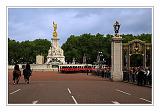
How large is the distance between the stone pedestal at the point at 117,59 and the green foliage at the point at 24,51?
96608 millimetres

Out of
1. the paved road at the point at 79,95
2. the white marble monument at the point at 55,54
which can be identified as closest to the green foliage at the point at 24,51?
the white marble monument at the point at 55,54

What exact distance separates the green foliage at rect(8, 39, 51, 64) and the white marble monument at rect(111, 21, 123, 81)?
96576 mm

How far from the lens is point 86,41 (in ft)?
470

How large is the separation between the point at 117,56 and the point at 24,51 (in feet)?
344

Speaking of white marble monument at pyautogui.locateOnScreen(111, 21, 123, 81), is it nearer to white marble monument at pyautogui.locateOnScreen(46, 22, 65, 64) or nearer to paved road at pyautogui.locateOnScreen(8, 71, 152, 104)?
paved road at pyautogui.locateOnScreen(8, 71, 152, 104)

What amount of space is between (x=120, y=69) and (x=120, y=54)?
5.35ft

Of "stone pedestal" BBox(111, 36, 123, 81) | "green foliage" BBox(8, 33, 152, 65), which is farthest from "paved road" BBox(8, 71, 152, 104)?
"green foliage" BBox(8, 33, 152, 65)

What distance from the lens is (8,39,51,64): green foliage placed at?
13938cm

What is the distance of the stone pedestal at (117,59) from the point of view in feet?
135

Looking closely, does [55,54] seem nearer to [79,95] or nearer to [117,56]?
[117,56]

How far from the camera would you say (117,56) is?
4191 cm

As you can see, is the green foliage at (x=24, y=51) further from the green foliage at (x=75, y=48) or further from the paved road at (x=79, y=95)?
the paved road at (x=79, y=95)

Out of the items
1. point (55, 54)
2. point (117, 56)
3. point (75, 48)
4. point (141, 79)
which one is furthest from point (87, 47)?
point (141, 79)
